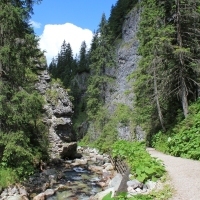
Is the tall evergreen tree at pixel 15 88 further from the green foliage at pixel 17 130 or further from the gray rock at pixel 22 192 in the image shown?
the gray rock at pixel 22 192

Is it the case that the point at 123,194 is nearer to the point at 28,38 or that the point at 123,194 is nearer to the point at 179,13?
the point at 28,38

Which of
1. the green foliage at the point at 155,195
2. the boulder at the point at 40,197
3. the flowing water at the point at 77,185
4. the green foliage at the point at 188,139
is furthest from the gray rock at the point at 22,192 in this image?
the green foliage at the point at 188,139

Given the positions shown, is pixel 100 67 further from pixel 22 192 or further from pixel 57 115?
pixel 22 192

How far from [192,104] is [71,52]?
77.4 meters

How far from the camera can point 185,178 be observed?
8.09m

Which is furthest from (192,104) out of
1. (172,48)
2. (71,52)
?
(71,52)

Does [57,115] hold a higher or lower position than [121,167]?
higher

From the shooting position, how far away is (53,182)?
48.3ft

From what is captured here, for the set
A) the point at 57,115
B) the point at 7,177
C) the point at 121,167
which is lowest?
the point at 7,177

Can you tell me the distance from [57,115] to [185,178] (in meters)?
18.7

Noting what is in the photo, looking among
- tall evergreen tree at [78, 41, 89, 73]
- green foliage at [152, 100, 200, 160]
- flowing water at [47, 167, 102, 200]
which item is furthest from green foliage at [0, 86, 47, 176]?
tall evergreen tree at [78, 41, 89, 73]

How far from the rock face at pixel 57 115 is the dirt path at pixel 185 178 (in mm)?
15053

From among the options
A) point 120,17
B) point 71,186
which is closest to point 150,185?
point 71,186

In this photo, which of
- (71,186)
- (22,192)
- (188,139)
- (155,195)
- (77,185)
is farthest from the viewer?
(77,185)
